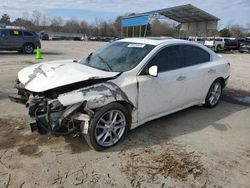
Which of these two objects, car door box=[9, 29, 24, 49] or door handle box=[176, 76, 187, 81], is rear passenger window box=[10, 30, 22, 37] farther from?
door handle box=[176, 76, 187, 81]

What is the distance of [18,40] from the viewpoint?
58.9 ft

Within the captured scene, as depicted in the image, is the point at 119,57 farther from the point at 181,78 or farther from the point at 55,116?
the point at 55,116

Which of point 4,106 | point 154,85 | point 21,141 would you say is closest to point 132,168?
point 154,85

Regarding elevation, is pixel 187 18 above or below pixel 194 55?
above

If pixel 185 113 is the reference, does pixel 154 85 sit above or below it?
above

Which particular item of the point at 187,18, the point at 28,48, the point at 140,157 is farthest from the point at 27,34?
the point at 187,18

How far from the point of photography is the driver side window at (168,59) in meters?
4.56

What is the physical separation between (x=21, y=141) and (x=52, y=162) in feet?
2.86

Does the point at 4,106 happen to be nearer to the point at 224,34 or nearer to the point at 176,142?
the point at 176,142

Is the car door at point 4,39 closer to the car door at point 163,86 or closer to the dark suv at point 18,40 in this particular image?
the dark suv at point 18,40

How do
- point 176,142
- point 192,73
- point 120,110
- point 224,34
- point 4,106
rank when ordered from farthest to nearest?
point 224,34 < point 4,106 < point 192,73 < point 176,142 < point 120,110

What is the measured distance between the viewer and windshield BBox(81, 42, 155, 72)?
4.43m

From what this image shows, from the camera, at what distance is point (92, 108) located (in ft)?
12.1

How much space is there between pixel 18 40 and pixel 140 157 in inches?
655
